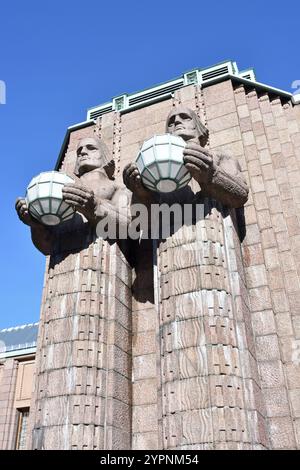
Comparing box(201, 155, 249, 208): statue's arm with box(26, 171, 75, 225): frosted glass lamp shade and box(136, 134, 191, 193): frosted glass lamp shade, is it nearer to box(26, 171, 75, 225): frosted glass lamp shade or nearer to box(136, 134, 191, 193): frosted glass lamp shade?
box(136, 134, 191, 193): frosted glass lamp shade

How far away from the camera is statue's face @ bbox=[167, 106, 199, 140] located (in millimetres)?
9859

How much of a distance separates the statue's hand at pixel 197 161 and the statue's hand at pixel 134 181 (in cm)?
108

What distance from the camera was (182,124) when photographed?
1002cm

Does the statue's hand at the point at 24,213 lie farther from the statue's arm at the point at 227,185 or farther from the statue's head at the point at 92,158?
the statue's arm at the point at 227,185

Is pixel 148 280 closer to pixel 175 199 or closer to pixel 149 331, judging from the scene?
pixel 149 331

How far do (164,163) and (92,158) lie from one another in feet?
8.93

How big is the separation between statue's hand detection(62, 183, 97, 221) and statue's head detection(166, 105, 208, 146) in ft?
7.40

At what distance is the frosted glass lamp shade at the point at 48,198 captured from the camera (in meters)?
9.03

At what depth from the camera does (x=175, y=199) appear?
9.24 metres

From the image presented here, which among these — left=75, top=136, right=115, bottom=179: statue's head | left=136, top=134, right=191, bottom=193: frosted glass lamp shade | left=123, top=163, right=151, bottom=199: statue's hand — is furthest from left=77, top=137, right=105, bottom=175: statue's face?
left=136, top=134, right=191, bottom=193: frosted glass lamp shade

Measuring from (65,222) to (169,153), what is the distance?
2.77 metres

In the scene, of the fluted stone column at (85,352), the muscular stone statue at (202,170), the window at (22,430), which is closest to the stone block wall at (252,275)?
the fluted stone column at (85,352)

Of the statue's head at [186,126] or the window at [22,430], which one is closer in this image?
the statue's head at [186,126]
